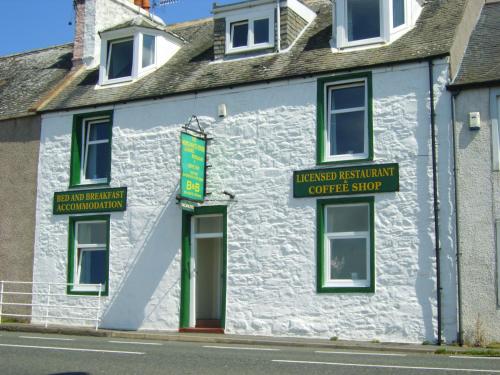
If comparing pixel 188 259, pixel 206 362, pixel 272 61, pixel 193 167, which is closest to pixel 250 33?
pixel 272 61

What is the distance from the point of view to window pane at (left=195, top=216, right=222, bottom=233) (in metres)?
19.3

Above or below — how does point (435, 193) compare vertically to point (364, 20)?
below

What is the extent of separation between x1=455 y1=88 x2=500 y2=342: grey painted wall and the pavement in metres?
0.95

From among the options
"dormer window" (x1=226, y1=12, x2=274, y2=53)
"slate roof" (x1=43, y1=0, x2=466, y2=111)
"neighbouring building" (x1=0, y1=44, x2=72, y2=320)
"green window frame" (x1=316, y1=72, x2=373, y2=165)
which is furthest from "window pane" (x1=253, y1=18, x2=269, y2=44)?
"neighbouring building" (x1=0, y1=44, x2=72, y2=320)

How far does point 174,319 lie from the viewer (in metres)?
18.7

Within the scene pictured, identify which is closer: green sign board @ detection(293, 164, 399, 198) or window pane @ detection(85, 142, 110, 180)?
green sign board @ detection(293, 164, 399, 198)

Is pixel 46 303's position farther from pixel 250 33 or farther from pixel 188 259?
pixel 250 33

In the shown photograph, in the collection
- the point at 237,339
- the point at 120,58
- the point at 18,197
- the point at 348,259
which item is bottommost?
the point at 237,339

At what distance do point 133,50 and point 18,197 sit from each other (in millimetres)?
5287

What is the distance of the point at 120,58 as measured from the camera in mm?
21953

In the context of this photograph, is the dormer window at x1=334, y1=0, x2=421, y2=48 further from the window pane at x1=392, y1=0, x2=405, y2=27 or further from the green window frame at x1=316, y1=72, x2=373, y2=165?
the green window frame at x1=316, y1=72, x2=373, y2=165

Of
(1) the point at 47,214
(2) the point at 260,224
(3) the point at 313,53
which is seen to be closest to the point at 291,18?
(3) the point at 313,53

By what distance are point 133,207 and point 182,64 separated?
429 centimetres

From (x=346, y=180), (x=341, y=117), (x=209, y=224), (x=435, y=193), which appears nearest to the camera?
(x=435, y=193)
